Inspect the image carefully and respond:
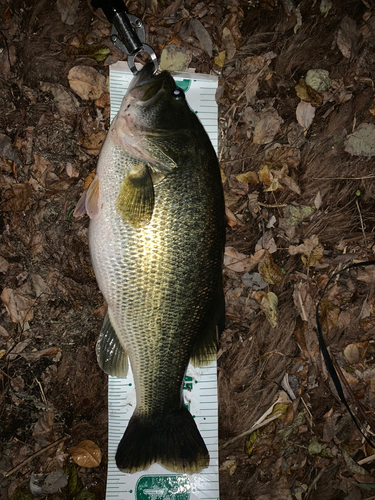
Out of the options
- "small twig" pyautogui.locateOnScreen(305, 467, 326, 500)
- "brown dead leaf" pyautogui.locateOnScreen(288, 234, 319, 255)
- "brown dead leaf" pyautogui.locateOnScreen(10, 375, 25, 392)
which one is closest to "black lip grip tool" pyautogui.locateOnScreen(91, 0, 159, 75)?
"brown dead leaf" pyautogui.locateOnScreen(288, 234, 319, 255)

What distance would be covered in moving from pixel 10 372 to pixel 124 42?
2.45 meters

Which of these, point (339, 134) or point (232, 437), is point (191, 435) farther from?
point (339, 134)

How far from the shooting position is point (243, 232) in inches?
104

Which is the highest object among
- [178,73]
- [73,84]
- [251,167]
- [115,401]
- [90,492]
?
[178,73]

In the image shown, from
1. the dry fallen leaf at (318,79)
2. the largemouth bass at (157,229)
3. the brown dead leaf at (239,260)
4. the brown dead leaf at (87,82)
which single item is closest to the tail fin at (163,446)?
the largemouth bass at (157,229)

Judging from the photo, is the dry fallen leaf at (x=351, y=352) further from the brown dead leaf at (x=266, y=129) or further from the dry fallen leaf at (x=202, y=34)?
the dry fallen leaf at (x=202, y=34)

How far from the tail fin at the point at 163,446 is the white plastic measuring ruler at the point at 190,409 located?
241mm

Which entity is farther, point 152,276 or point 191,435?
point 191,435

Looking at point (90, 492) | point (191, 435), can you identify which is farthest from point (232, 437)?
point (90, 492)

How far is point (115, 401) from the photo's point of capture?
2.43 m

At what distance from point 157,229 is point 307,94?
1.76 m

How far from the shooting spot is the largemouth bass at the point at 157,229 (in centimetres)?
189

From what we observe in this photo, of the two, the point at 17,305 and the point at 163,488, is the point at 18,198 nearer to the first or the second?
the point at 17,305

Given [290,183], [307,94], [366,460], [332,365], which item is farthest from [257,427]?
[307,94]
